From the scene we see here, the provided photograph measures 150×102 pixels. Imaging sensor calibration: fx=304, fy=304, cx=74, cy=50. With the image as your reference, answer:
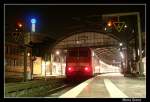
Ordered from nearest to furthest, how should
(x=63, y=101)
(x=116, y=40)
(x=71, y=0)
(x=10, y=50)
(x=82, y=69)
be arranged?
(x=63, y=101), (x=71, y=0), (x=82, y=69), (x=10, y=50), (x=116, y=40)

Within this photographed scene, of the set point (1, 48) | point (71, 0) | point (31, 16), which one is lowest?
point (1, 48)

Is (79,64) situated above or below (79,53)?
below

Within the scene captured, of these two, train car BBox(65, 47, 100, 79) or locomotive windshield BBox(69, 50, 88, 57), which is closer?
train car BBox(65, 47, 100, 79)

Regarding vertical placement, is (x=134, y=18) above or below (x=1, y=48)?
above

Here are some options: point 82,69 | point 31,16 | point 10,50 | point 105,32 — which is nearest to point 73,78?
point 82,69

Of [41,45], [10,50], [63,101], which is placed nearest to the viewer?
[63,101]

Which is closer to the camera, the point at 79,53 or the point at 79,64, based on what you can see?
the point at 79,64

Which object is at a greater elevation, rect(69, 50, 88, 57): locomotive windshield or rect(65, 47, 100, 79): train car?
rect(69, 50, 88, 57): locomotive windshield

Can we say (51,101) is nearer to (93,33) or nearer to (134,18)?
(134,18)

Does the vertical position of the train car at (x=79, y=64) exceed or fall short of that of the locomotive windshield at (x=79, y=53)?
it falls short

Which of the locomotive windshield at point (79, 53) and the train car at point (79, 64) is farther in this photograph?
the locomotive windshield at point (79, 53)

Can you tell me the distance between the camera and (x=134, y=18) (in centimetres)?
3666

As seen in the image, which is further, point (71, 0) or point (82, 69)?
point (82, 69)

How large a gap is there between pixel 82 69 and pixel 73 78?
1524 mm
